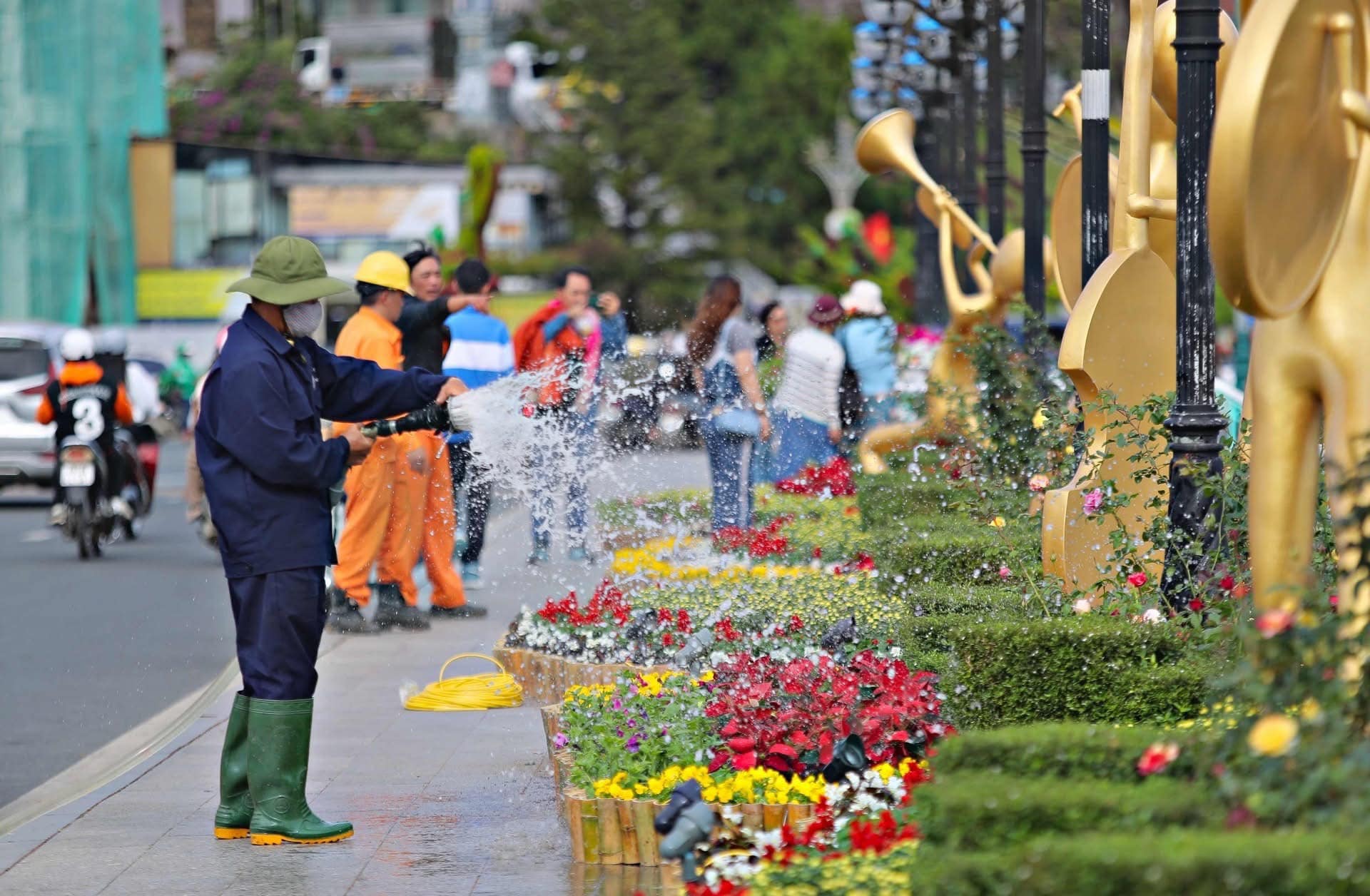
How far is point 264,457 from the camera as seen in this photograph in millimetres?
6211

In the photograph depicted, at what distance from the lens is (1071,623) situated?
210 inches

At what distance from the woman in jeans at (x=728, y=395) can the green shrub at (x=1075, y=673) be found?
707cm

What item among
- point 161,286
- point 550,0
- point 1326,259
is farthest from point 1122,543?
point 550,0

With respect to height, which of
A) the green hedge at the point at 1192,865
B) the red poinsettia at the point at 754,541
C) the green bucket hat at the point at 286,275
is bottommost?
the red poinsettia at the point at 754,541

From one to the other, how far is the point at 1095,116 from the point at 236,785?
15.2 ft

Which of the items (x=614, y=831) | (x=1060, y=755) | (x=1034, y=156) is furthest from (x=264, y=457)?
(x=1034, y=156)

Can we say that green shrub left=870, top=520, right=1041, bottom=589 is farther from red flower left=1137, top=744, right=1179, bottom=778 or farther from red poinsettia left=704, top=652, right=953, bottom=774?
red flower left=1137, top=744, right=1179, bottom=778

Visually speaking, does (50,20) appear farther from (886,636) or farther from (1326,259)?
(1326,259)

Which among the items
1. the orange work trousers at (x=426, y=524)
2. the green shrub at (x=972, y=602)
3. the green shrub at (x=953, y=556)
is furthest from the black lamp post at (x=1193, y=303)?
the orange work trousers at (x=426, y=524)

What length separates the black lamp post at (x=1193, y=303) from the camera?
6488mm

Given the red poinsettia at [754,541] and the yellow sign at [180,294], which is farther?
the yellow sign at [180,294]

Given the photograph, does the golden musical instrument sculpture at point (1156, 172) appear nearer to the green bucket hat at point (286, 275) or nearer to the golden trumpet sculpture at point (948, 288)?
the golden trumpet sculpture at point (948, 288)

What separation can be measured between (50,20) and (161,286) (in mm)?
10909

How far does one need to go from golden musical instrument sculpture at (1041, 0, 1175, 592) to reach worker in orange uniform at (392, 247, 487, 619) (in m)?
4.51
